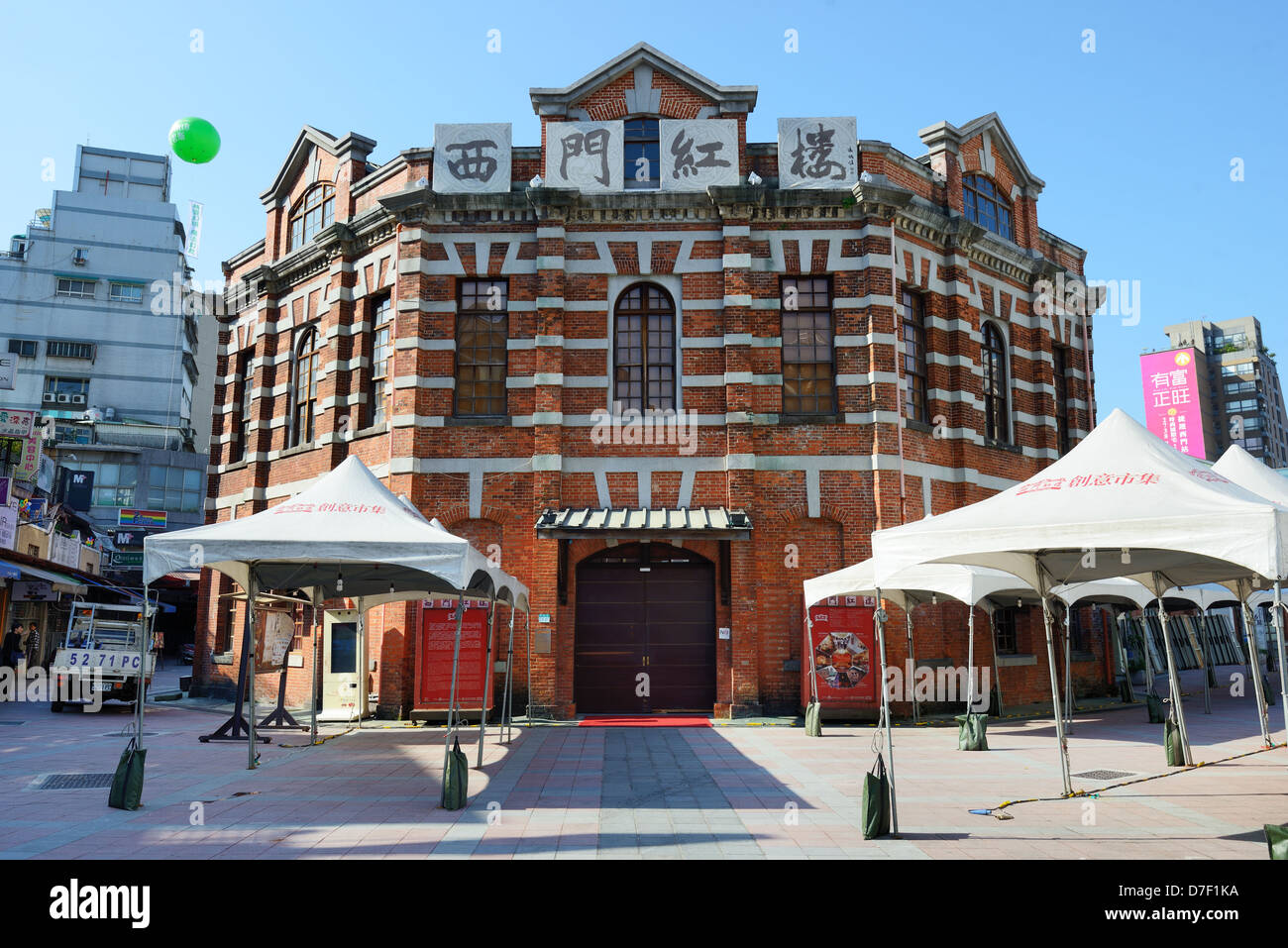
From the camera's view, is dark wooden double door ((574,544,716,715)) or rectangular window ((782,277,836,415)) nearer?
dark wooden double door ((574,544,716,715))

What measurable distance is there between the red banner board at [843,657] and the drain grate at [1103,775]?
5147 mm

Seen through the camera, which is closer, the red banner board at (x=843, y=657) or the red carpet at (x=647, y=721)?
the red carpet at (x=647, y=721)

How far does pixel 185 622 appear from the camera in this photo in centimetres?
5234

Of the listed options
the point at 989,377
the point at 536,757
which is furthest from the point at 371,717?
the point at 989,377

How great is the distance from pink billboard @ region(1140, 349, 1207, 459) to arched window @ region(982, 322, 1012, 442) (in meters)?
41.5

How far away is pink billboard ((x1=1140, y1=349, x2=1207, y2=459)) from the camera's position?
189ft

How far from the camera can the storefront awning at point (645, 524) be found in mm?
16938

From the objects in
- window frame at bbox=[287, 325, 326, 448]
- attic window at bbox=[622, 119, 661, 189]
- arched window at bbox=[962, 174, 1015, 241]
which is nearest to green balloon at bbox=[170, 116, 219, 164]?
window frame at bbox=[287, 325, 326, 448]

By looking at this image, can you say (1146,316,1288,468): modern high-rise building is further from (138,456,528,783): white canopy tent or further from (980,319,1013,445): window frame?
(138,456,528,783): white canopy tent

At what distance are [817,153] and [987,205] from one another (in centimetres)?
562

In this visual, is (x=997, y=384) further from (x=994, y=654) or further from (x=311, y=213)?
(x=311, y=213)

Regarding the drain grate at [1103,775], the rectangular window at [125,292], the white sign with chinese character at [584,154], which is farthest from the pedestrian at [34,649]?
the rectangular window at [125,292]

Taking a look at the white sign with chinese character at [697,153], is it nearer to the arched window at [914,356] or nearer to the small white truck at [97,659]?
the arched window at [914,356]
